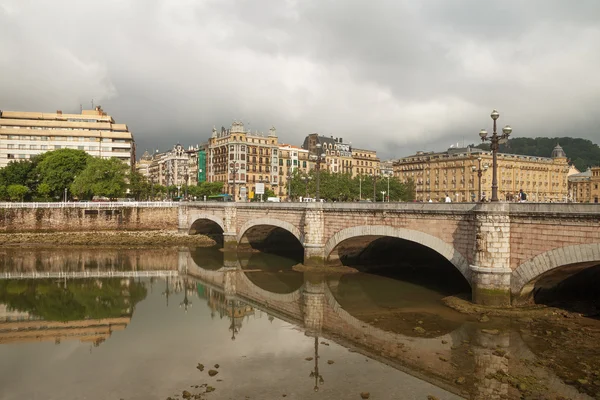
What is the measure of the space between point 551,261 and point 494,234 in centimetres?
299

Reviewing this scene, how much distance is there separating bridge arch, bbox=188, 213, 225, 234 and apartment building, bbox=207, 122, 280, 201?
30659 millimetres

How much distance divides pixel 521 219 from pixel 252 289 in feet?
64.0

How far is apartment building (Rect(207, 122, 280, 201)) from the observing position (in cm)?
10238

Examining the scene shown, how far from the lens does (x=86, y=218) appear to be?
2643 inches

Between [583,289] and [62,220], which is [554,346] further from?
[62,220]

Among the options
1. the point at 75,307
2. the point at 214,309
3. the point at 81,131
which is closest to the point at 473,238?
the point at 214,309

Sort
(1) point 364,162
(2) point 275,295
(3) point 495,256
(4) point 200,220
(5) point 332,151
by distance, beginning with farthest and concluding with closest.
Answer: (1) point 364,162 → (5) point 332,151 → (4) point 200,220 → (2) point 275,295 → (3) point 495,256

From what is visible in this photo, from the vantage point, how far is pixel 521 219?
75.7 ft

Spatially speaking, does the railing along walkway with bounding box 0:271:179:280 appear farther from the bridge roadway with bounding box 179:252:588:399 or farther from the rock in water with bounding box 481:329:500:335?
the rock in water with bounding box 481:329:500:335

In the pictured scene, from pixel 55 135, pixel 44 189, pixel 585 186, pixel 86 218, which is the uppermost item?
pixel 55 135

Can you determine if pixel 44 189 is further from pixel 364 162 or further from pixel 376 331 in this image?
pixel 364 162

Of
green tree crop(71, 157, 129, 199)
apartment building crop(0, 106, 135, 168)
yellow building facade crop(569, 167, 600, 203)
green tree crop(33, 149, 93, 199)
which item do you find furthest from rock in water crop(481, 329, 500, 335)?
apartment building crop(0, 106, 135, 168)

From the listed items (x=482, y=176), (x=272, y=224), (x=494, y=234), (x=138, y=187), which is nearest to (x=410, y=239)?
(x=494, y=234)

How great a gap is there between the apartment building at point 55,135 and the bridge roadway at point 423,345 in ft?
269
